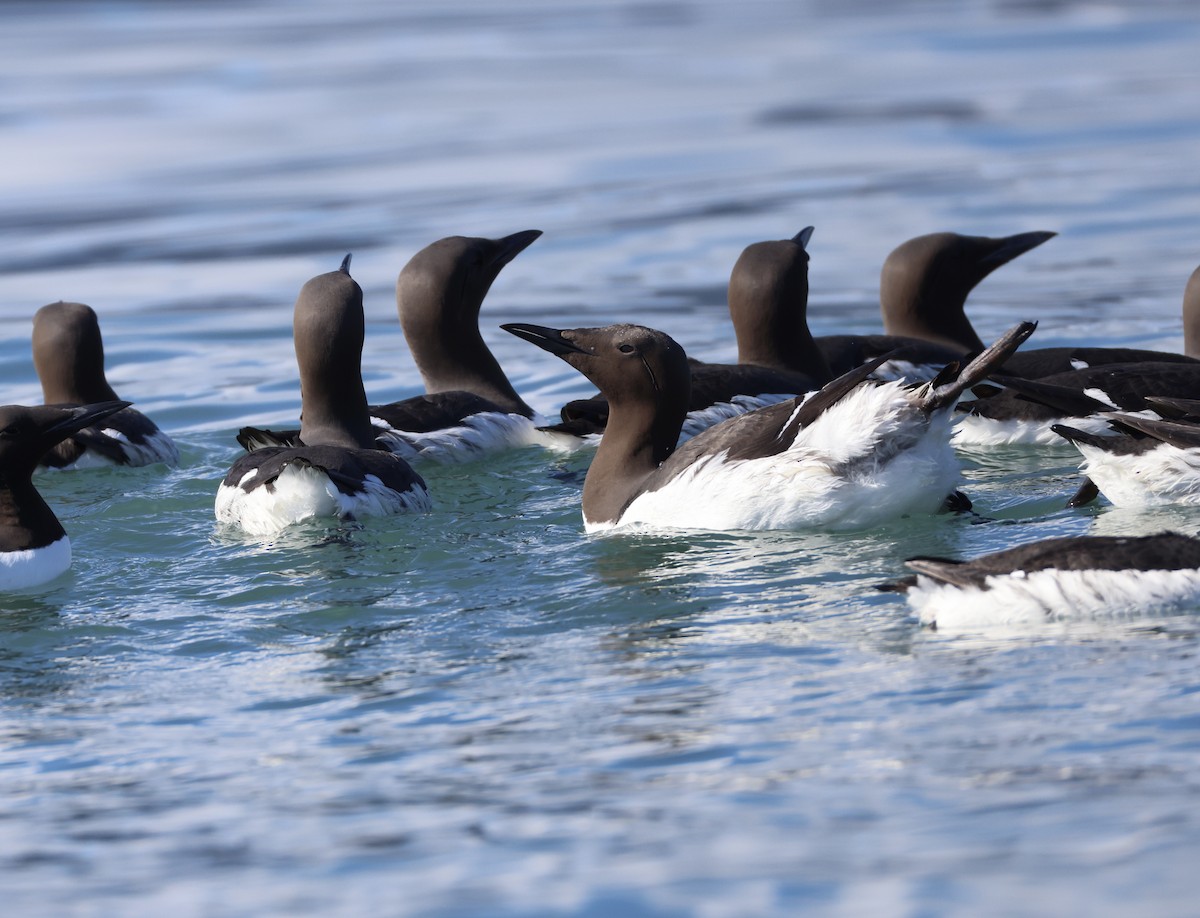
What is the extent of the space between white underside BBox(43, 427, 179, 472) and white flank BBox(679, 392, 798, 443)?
280 cm

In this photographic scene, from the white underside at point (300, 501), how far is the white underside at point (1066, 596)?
3133 millimetres

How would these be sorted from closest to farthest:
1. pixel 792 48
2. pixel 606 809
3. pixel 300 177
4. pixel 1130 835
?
1. pixel 1130 835
2. pixel 606 809
3. pixel 300 177
4. pixel 792 48

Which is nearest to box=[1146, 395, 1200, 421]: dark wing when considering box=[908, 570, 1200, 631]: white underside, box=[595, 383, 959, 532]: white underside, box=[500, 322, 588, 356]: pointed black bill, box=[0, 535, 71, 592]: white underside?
box=[595, 383, 959, 532]: white underside

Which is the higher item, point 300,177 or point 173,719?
point 300,177

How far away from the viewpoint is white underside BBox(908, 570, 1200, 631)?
248 inches

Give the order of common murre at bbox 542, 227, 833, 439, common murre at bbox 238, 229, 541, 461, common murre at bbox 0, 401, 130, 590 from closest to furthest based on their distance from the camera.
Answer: common murre at bbox 0, 401, 130, 590 → common murre at bbox 542, 227, 833, 439 → common murre at bbox 238, 229, 541, 461

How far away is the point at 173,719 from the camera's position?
19.9 feet

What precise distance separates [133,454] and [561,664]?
15.6 ft

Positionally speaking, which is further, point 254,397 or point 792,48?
point 792,48

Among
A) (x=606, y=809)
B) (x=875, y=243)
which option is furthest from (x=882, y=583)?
(x=875, y=243)

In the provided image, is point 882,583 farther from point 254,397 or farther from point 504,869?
point 254,397

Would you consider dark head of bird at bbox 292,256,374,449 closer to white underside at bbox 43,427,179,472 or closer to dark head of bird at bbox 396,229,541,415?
white underside at bbox 43,427,179,472

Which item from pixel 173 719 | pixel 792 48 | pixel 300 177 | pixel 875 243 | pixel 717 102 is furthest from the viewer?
pixel 792 48

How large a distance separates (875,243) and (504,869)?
43.2 feet
